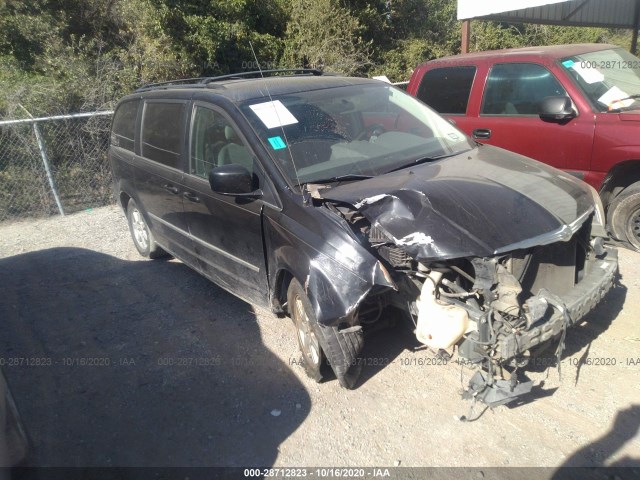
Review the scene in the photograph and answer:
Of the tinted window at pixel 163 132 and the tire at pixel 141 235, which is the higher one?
the tinted window at pixel 163 132

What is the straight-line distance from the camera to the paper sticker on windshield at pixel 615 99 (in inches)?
195

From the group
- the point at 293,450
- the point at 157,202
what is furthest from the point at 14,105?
the point at 293,450

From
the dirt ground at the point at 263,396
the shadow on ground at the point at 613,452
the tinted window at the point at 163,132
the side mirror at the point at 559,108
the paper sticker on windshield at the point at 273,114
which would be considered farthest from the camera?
the side mirror at the point at 559,108

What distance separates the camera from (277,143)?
3625mm

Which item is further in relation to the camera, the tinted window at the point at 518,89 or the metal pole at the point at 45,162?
the metal pole at the point at 45,162

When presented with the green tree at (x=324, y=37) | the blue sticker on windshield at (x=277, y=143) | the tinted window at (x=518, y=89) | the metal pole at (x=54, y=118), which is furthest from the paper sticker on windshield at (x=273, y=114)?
the green tree at (x=324, y=37)

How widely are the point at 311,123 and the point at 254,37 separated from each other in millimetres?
9281

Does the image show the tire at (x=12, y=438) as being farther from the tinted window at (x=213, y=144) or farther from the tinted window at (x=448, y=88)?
the tinted window at (x=448, y=88)

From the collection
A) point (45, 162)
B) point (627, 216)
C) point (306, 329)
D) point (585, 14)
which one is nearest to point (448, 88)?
point (627, 216)

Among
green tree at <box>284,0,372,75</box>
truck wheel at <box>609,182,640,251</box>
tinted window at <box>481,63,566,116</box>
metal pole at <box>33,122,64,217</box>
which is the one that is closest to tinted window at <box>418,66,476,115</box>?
tinted window at <box>481,63,566,116</box>

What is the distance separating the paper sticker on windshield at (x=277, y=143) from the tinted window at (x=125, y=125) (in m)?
2.42

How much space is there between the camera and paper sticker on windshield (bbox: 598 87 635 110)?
4945 mm

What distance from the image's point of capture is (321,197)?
3244 mm

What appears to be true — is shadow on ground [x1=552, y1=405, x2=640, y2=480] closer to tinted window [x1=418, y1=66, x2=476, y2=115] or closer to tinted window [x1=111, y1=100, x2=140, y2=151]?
tinted window [x1=418, y1=66, x2=476, y2=115]
